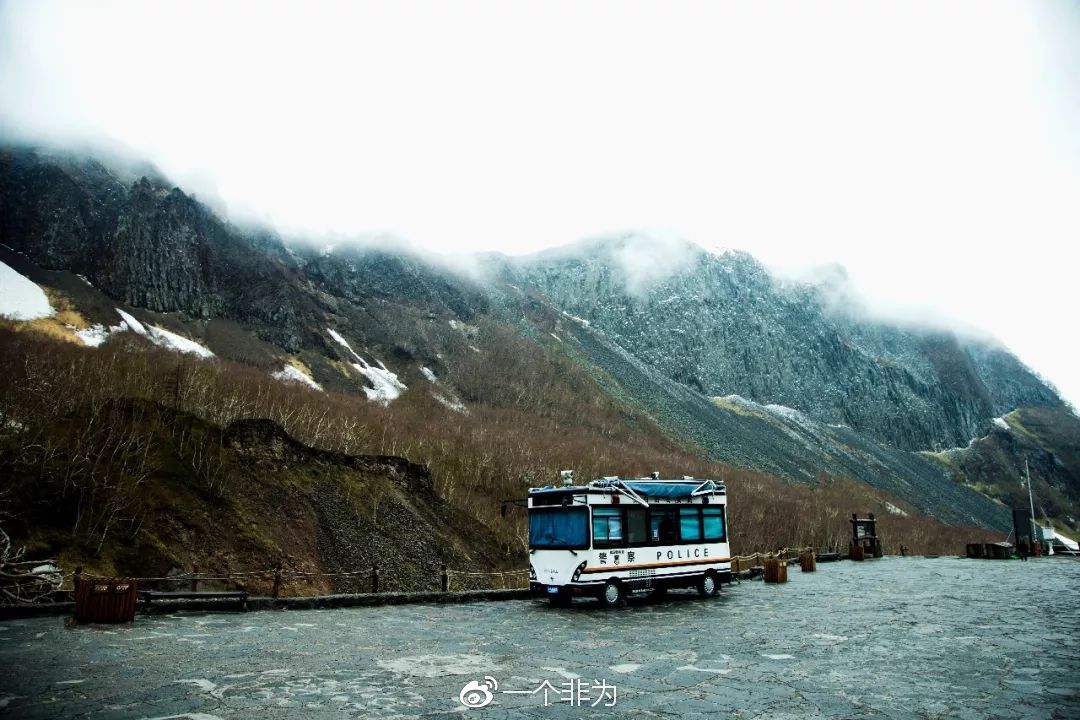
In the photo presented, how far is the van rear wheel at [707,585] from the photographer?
2562 centimetres

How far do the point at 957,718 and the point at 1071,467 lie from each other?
240m

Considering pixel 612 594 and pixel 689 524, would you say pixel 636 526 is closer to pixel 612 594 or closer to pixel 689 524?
pixel 612 594

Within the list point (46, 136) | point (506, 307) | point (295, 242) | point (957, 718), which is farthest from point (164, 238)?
point (957, 718)

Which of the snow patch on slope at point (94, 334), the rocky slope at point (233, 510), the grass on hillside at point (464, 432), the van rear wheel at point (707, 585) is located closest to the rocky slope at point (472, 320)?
the snow patch on slope at point (94, 334)

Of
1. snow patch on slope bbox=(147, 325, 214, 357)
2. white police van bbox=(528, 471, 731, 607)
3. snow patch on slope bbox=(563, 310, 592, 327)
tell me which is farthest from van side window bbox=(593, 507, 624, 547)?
snow patch on slope bbox=(563, 310, 592, 327)

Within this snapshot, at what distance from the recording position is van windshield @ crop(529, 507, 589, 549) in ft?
72.0

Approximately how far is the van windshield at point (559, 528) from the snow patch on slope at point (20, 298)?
71899 millimetres

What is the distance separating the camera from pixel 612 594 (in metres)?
22.2

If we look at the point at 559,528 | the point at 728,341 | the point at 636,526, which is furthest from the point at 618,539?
the point at 728,341

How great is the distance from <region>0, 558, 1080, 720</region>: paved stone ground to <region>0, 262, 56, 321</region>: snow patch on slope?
72147 millimetres

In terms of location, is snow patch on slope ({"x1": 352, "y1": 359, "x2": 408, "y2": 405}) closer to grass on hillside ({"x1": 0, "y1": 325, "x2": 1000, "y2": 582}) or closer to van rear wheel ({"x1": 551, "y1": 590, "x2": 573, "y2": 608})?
grass on hillside ({"x1": 0, "y1": 325, "x2": 1000, "y2": 582})

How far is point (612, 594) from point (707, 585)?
17.2 feet

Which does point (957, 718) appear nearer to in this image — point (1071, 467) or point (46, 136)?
point (46, 136)

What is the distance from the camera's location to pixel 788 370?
183500 mm
